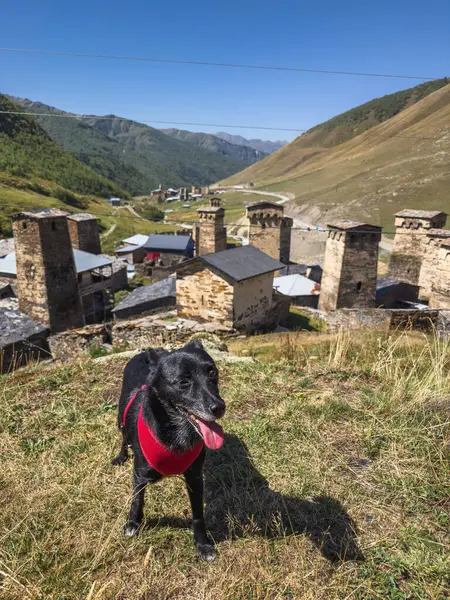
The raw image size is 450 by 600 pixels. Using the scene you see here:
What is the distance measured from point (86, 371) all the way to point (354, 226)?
46.0 ft

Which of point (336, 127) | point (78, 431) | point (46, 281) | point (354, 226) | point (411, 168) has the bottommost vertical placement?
point (46, 281)

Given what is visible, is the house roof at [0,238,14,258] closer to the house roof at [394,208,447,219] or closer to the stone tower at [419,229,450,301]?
the house roof at [394,208,447,219]

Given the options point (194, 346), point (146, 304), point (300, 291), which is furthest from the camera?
point (300, 291)

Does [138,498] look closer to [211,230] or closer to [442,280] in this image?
[442,280]

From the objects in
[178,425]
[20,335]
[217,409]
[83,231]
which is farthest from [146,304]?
[217,409]

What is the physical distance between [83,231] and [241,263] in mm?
20055

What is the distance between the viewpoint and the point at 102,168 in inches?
5571

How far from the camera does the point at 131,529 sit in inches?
109

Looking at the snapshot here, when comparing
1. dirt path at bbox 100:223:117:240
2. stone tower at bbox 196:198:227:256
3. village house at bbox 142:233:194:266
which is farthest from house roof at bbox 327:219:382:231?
dirt path at bbox 100:223:117:240

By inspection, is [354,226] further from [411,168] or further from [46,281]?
[411,168]

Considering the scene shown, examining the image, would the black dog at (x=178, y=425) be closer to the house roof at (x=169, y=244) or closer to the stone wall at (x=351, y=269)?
the stone wall at (x=351, y=269)

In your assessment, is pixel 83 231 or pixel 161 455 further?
pixel 83 231

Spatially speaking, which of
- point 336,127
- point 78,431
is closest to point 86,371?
point 78,431

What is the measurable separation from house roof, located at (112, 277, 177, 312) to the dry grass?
42.6ft
